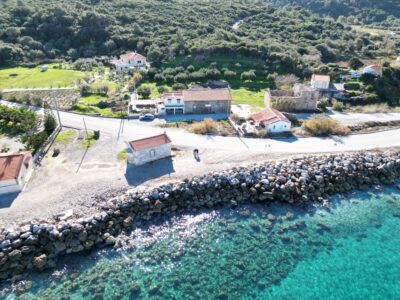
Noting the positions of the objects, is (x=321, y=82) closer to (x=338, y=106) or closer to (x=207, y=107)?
(x=338, y=106)

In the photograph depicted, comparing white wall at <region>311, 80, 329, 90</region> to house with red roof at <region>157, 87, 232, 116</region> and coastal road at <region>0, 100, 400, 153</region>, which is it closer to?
coastal road at <region>0, 100, 400, 153</region>

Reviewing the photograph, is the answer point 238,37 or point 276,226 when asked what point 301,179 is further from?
point 238,37

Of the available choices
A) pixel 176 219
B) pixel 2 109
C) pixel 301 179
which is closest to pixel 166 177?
pixel 176 219

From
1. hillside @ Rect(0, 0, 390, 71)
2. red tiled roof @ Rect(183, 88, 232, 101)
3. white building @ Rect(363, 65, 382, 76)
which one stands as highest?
hillside @ Rect(0, 0, 390, 71)

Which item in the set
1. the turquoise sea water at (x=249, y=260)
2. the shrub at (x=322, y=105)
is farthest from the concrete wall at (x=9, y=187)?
the shrub at (x=322, y=105)

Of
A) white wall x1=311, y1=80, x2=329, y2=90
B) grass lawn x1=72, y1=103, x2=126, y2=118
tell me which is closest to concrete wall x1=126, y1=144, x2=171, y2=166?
grass lawn x1=72, y1=103, x2=126, y2=118
